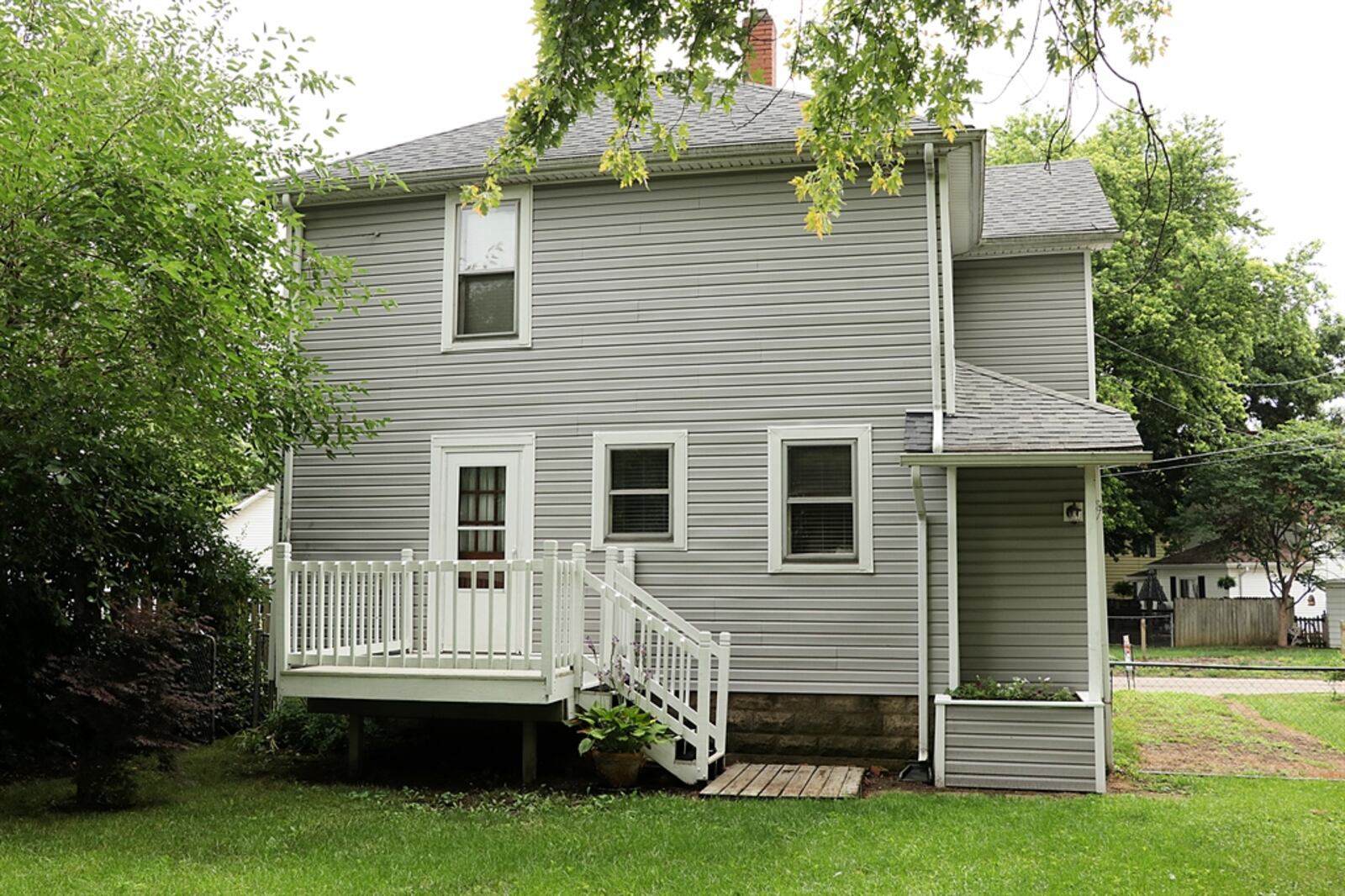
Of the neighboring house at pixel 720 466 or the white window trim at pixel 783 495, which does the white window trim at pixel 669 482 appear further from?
the white window trim at pixel 783 495

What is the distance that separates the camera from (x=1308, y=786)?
9820mm

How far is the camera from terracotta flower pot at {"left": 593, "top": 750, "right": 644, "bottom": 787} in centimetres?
940

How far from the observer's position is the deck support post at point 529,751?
9.74 meters

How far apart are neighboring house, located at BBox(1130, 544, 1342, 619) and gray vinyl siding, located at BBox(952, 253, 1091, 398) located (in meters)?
26.5

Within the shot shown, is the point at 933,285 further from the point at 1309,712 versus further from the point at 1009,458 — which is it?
the point at 1309,712

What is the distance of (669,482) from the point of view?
11.0 metres

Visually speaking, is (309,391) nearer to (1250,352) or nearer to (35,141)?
(35,141)

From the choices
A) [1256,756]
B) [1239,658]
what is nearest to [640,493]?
[1256,756]

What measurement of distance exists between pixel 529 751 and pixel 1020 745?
3.94 m

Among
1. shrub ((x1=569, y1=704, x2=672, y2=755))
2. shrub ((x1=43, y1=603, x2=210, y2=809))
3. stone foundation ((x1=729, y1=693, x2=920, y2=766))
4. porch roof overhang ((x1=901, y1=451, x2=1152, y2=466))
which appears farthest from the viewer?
stone foundation ((x1=729, y1=693, x2=920, y2=766))

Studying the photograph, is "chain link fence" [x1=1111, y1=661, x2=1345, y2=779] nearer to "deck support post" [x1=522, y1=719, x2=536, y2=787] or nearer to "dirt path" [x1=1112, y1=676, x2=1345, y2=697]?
"dirt path" [x1=1112, y1=676, x2=1345, y2=697]

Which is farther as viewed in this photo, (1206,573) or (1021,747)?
(1206,573)

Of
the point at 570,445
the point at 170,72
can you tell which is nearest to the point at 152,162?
the point at 170,72

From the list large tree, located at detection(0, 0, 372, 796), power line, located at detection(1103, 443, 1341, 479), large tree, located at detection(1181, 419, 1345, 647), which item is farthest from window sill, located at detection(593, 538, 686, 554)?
large tree, located at detection(1181, 419, 1345, 647)
